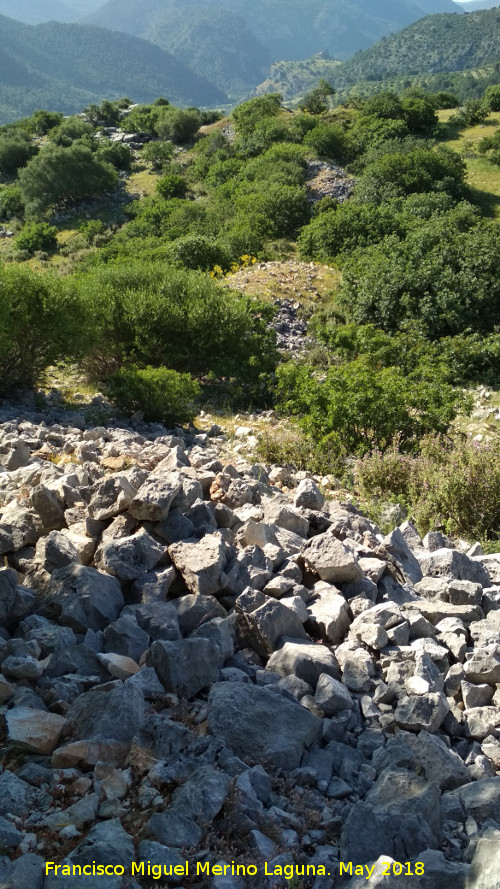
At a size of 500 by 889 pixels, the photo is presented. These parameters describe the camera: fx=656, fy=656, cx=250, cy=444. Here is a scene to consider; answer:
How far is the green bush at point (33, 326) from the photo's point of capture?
26.6 feet

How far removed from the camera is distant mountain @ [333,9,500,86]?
164125mm

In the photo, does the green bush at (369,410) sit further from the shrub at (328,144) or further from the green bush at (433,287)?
the shrub at (328,144)

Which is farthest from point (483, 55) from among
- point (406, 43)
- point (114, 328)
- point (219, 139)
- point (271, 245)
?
point (114, 328)

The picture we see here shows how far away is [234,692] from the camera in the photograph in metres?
2.63

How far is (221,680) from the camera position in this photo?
2885 millimetres

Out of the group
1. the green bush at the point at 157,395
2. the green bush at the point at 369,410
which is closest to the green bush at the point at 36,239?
the green bush at the point at 157,395

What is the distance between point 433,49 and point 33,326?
20252 cm

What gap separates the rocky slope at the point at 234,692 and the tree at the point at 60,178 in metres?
32.9

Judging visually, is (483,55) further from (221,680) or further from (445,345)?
(221,680)

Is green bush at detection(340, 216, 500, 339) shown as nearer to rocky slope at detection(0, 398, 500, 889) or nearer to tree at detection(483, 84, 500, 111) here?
rocky slope at detection(0, 398, 500, 889)

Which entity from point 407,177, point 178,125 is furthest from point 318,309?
point 178,125

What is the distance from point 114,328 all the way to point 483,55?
7406 inches

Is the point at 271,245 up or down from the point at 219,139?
down

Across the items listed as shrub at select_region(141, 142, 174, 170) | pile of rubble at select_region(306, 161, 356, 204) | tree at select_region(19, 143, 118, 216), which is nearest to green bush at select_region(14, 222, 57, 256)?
tree at select_region(19, 143, 118, 216)
